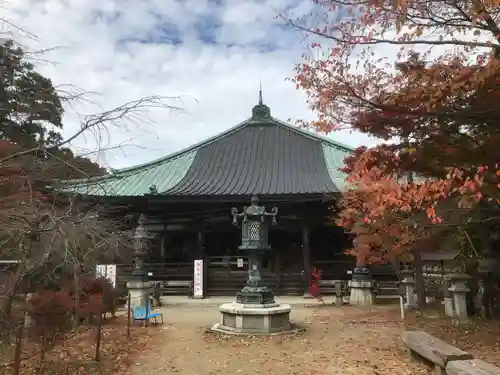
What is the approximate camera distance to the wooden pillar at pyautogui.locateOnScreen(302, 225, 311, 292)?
725 inches

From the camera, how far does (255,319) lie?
A: 9859 mm

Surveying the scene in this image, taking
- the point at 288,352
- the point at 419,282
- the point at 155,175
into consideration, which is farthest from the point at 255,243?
the point at 155,175

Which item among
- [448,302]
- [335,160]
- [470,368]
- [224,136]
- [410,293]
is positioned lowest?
[470,368]

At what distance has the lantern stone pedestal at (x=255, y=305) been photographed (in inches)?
387

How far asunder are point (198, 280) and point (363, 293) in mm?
6198

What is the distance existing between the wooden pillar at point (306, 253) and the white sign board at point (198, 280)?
4.15 metres

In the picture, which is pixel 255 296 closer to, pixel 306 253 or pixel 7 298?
pixel 7 298

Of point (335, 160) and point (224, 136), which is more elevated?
point (224, 136)

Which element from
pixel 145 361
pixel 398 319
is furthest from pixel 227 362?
pixel 398 319

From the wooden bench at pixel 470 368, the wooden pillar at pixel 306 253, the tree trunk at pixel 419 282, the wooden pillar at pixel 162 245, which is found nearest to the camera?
the wooden bench at pixel 470 368

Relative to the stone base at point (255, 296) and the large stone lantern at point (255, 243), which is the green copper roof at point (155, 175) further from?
the stone base at point (255, 296)

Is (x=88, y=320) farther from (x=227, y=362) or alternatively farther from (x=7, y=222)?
(x=7, y=222)

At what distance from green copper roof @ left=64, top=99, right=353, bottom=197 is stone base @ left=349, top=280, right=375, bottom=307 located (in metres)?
3.67

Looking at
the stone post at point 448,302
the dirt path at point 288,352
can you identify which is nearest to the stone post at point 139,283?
the dirt path at point 288,352
